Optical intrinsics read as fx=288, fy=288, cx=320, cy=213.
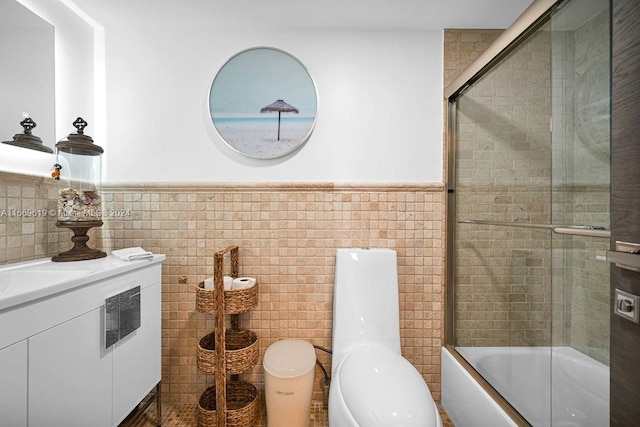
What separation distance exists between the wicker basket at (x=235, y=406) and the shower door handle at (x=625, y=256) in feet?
5.02

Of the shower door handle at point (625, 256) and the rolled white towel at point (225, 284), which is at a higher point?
the shower door handle at point (625, 256)

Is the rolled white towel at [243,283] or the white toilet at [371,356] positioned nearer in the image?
the white toilet at [371,356]

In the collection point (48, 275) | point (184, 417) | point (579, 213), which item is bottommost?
point (184, 417)

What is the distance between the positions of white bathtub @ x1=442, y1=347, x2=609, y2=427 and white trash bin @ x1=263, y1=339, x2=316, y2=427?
774mm

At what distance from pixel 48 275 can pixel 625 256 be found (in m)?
1.82

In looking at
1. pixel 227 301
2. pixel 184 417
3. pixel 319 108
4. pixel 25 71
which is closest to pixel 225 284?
pixel 227 301

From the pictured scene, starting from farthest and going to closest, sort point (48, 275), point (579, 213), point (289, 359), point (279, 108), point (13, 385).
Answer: point (279, 108) → point (289, 359) → point (48, 275) → point (579, 213) → point (13, 385)

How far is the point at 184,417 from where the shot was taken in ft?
5.14

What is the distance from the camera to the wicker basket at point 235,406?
4.55ft

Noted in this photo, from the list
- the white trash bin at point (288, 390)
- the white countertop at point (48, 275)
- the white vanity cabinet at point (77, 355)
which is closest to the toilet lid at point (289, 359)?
the white trash bin at point (288, 390)

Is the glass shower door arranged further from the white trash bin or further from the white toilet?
the white trash bin

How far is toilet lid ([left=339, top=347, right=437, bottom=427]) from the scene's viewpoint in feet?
3.08

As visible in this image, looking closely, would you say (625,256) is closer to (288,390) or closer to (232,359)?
(288,390)

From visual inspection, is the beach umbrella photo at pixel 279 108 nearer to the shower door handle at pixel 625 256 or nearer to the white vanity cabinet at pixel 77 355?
the white vanity cabinet at pixel 77 355
